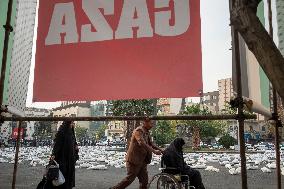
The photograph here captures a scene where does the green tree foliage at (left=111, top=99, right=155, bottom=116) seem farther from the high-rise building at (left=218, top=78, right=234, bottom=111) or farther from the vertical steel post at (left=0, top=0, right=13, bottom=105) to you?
the high-rise building at (left=218, top=78, right=234, bottom=111)

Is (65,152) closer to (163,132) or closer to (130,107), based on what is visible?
(130,107)

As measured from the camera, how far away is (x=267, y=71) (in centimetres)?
174

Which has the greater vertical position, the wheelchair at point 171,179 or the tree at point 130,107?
the tree at point 130,107

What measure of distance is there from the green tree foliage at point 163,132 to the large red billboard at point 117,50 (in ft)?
113

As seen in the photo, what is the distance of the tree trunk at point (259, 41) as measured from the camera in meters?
1.71

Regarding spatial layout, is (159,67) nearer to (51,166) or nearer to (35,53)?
(35,53)

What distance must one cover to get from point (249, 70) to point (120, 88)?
1070 millimetres

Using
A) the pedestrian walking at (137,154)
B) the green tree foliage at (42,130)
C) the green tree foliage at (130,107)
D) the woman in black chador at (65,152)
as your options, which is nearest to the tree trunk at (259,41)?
the woman in black chador at (65,152)

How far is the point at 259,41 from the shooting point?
1.79 m

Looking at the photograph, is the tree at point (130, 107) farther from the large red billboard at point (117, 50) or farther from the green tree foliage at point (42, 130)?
the green tree foliage at point (42, 130)

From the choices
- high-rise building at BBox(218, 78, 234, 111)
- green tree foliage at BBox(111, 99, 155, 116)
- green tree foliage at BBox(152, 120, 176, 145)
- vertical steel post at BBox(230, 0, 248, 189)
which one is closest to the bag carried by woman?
vertical steel post at BBox(230, 0, 248, 189)

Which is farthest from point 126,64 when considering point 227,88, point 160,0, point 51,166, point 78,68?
point 227,88

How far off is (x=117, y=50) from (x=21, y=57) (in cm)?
88

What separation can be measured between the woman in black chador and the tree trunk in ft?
12.5
